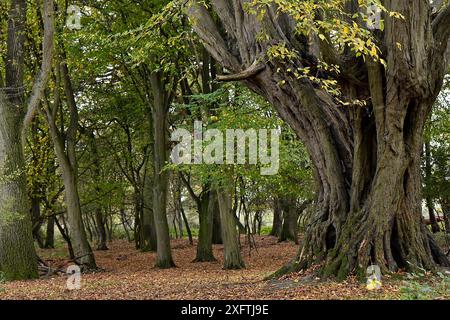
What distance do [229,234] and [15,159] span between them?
6546 millimetres

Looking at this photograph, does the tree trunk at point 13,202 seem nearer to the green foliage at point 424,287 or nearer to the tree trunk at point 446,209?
the green foliage at point 424,287

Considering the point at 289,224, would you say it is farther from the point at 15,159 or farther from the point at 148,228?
the point at 15,159

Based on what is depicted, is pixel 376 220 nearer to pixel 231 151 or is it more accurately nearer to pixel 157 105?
pixel 231 151

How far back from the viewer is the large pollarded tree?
24.4 feet

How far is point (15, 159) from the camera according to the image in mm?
12625

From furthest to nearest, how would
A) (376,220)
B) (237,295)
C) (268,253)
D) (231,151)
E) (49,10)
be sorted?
(268,253)
(231,151)
(49,10)
(376,220)
(237,295)

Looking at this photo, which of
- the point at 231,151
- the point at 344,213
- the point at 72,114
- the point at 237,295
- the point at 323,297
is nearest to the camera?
the point at 323,297

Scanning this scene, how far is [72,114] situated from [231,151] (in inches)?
253

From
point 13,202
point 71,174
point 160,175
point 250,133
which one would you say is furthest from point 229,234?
point 13,202

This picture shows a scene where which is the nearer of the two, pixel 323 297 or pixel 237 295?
pixel 323 297

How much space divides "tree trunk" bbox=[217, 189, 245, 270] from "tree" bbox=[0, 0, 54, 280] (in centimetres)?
555

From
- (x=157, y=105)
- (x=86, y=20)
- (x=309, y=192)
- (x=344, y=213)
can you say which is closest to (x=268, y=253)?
(x=309, y=192)

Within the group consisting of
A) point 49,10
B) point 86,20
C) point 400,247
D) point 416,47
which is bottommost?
point 400,247

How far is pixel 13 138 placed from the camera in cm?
1266
